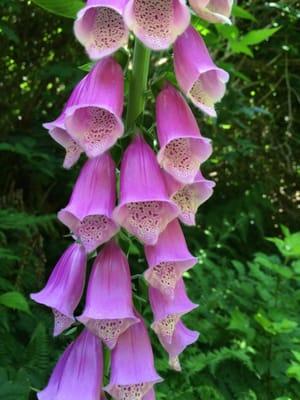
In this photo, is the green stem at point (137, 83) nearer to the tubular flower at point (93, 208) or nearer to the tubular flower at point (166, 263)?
the tubular flower at point (93, 208)

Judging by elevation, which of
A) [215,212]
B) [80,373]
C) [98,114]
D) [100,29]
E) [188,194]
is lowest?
[215,212]

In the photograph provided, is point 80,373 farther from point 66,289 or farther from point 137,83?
point 137,83

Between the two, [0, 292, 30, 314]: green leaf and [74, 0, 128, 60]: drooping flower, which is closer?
[74, 0, 128, 60]: drooping flower

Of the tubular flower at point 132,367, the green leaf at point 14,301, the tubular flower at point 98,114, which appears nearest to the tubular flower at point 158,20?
the tubular flower at point 98,114

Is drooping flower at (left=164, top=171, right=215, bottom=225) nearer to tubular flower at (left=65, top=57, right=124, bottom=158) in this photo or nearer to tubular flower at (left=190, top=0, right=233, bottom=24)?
tubular flower at (left=65, top=57, right=124, bottom=158)

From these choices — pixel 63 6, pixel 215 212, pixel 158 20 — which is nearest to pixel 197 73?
pixel 158 20

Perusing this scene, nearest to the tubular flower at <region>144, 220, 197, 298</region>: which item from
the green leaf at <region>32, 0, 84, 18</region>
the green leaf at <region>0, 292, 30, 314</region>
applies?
the green leaf at <region>32, 0, 84, 18</region>
